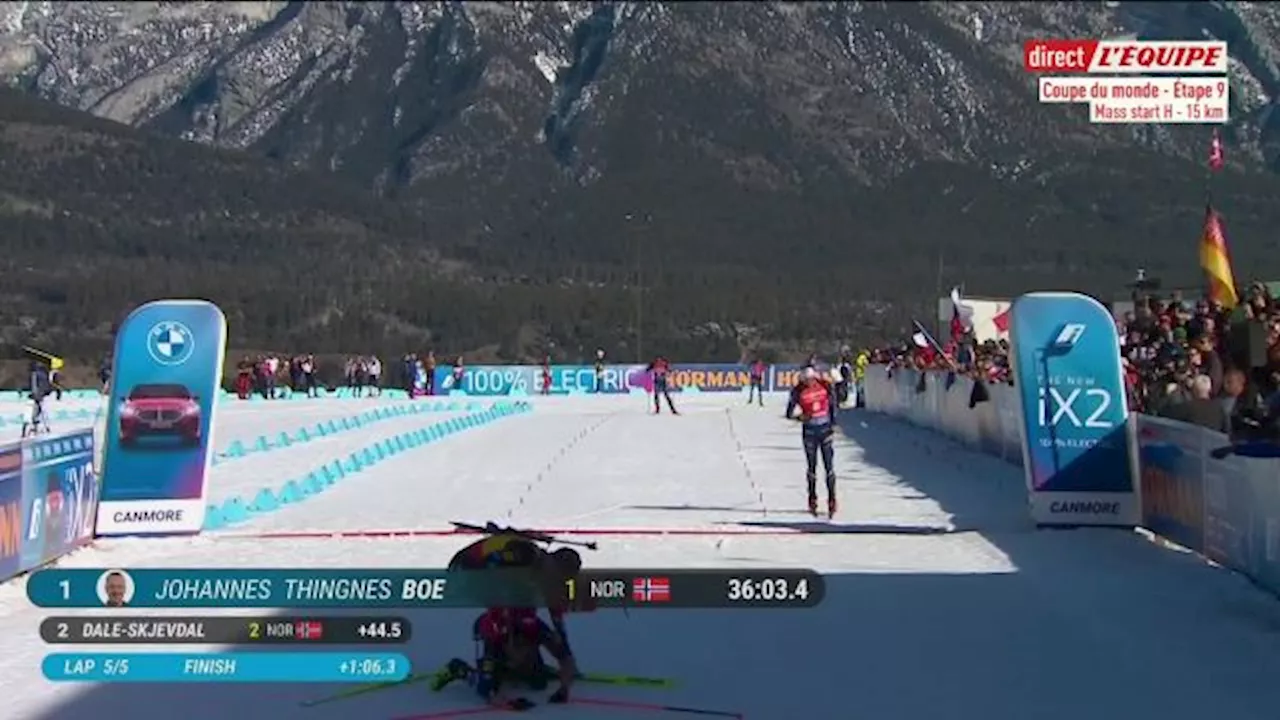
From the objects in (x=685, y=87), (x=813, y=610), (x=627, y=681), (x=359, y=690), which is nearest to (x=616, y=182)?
(x=685, y=87)

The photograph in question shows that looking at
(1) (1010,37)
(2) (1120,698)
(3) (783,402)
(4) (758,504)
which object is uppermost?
(1) (1010,37)

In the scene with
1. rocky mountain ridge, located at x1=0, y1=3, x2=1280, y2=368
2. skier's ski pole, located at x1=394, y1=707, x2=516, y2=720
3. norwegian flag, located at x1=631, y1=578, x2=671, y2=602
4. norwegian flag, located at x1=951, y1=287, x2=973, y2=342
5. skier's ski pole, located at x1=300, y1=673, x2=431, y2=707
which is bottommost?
skier's ski pole, located at x1=394, y1=707, x2=516, y2=720

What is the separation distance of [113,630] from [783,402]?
47.4m

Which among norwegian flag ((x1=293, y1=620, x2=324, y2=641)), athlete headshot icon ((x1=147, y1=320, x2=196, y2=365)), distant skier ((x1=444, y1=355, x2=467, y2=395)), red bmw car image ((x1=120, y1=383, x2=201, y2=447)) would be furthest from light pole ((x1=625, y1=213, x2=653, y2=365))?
norwegian flag ((x1=293, y1=620, x2=324, y2=641))

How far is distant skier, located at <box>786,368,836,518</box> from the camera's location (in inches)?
693

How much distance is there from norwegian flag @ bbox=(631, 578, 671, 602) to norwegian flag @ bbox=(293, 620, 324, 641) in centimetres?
171

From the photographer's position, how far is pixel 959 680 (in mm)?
9742

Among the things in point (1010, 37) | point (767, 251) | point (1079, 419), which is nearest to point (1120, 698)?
point (1079, 419)

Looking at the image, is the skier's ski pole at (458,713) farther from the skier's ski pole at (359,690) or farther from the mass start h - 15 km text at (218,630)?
the skier's ski pole at (359,690)

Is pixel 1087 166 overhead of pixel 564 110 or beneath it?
beneath

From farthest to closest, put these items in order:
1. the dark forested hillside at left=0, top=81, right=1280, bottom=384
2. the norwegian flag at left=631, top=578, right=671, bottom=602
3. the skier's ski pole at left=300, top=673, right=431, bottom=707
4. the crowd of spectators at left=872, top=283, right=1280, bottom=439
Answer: the dark forested hillside at left=0, top=81, right=1280, bottom=384
the crowd of spectators at left=872, top=283, right=1280, bottom=439
the norwegian flag at left=631, top=578, right=671, bottom=602
the skier's ski pole at left=300, top=673, right=431, bottom=707

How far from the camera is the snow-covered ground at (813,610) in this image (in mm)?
9250

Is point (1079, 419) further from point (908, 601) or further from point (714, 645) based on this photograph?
point (714, 645)

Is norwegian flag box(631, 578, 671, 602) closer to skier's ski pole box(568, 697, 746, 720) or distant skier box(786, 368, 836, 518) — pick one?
skier's ski pole box(568, 697, 746, 720)
